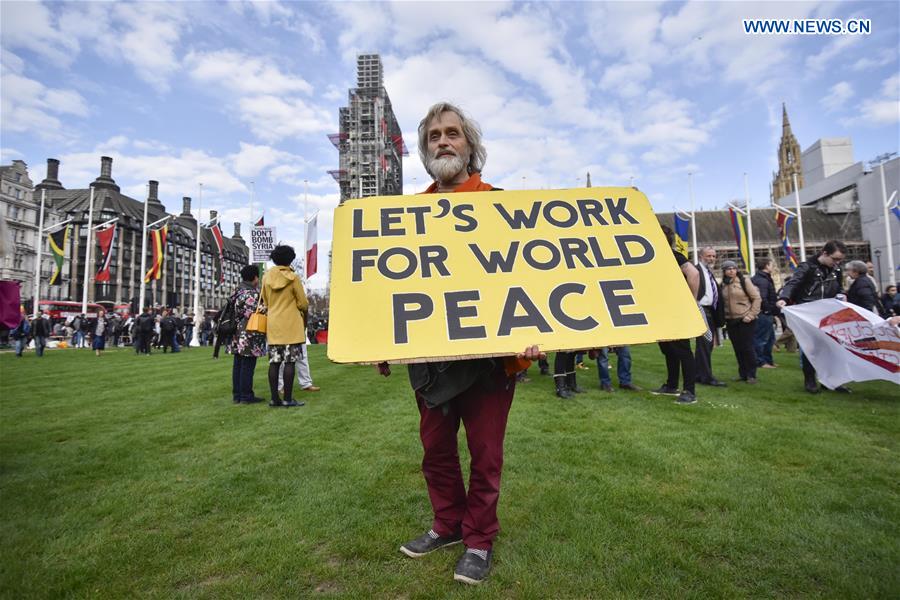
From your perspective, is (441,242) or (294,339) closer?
(441,242)

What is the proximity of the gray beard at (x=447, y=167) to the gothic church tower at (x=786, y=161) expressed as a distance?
100644 mm

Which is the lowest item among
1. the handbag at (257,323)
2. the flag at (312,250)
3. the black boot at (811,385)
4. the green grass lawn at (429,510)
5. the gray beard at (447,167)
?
the green grass lawn at (429,510)

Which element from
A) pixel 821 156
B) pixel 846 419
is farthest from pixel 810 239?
pixel 846 419

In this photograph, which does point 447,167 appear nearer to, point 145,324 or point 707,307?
point 707,307

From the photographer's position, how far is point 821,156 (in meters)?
68.8

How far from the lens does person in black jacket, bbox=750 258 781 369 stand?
960 cm

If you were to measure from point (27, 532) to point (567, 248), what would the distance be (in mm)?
3666

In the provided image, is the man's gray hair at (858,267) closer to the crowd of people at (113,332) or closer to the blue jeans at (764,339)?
the blue jeans at (764,339)

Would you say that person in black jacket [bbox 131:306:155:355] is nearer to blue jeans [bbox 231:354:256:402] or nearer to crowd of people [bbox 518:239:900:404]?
blue jeans [bbox 231:354:256:402]

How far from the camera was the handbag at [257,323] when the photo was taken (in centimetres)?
648

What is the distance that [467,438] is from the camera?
2506 millimetres

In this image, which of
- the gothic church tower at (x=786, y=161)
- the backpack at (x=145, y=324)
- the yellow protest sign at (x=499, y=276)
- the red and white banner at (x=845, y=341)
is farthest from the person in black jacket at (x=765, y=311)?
the gothic church tower at (x=786, y=161)

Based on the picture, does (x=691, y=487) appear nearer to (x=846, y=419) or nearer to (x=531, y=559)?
(x=531, y=559)

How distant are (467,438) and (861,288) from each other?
25.9ft
